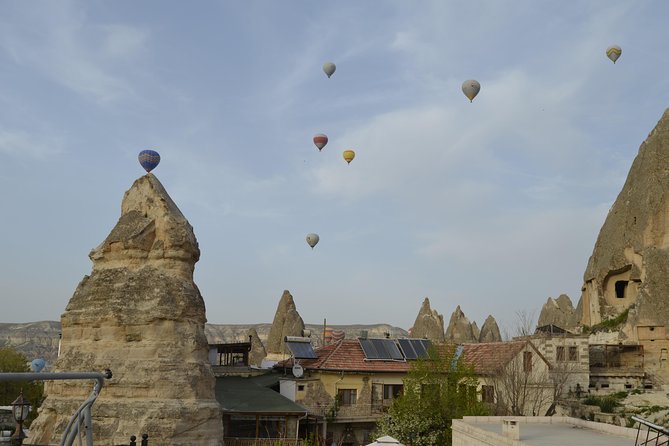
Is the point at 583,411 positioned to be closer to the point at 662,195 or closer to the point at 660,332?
the point at 660,332

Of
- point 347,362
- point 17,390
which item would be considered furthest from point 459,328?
point 17,390

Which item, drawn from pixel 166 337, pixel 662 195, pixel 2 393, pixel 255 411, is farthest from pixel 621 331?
pixel 2 393

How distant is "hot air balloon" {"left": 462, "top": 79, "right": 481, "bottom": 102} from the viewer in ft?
136

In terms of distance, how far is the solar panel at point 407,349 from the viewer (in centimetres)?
3831

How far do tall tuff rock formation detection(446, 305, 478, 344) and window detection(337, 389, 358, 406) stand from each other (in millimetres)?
54705

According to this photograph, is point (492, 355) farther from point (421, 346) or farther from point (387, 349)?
point (387, 349)

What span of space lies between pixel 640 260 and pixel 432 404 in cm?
2609

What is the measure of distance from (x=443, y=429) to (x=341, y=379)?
787 cm

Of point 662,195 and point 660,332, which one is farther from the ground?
point 662,195

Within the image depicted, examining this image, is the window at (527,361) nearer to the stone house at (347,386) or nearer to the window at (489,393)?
the window at (489,393)

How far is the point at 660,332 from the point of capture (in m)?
42.4

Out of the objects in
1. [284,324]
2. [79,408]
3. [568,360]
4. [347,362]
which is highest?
[284,324]

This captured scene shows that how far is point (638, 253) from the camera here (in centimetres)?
4772

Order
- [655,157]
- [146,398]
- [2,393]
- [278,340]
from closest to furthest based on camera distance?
[146,398] → [2,393] → [655,157] → [278,340]
